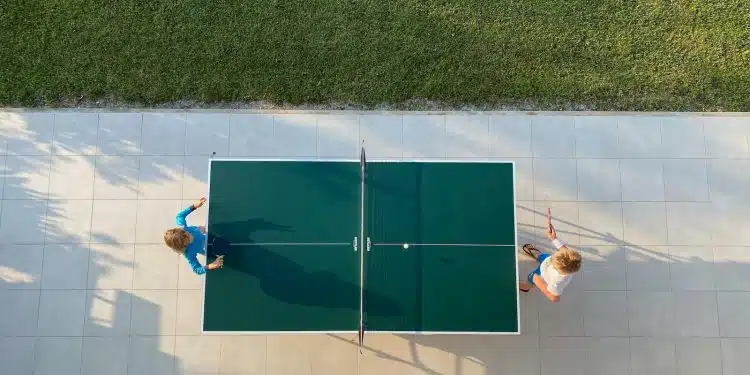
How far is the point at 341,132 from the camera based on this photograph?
7859 mm

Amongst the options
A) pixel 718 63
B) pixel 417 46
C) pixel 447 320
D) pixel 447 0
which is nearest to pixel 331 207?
pixel 447 320

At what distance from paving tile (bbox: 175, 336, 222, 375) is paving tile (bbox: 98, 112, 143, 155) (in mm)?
2985

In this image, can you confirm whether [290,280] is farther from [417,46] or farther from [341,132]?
[417,46]

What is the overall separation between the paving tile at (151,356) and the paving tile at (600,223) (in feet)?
20.7

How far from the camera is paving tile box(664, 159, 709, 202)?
7.68 metres

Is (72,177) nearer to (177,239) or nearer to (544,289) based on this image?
(177,239)

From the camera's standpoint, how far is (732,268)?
746 cm

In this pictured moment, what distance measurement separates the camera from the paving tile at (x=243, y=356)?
7.16 meters

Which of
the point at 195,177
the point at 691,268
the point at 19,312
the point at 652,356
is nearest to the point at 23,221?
the point at 19,312

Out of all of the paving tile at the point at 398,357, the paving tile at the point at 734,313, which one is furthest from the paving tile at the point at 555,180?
the paving tile at the point at 398,357

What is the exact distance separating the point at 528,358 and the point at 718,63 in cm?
568

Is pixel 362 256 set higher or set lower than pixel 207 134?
lower

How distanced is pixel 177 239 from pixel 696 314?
23.9 ft

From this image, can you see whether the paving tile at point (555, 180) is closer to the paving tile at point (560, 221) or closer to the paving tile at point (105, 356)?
the paving tile at point (560, 221)
